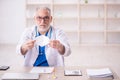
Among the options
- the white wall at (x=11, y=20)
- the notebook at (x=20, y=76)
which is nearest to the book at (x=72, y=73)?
the notebook at (x=20, y=76)

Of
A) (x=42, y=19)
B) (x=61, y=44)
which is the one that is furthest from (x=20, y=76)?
(x=42, y=19)

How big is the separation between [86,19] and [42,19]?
4.95 metres

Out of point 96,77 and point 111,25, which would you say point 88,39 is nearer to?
point 111,25

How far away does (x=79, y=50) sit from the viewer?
243 inches

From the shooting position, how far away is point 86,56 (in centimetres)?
545

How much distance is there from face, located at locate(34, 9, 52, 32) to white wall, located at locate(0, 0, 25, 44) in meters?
→ 4.94

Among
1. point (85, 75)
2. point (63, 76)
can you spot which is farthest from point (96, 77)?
point (63, 76)

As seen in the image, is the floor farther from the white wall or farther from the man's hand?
the man's hand

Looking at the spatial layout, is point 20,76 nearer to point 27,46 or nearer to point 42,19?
point 27,46

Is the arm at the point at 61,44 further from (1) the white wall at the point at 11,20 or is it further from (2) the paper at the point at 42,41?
(1) the white wall at the point at 11,20

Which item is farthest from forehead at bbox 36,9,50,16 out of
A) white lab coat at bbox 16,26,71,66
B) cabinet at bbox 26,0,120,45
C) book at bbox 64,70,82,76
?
cabinet at bbox 26,0,120,45

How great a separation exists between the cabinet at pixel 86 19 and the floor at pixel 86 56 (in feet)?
1.83

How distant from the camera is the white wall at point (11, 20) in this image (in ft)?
23.2

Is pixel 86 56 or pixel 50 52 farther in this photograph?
pixel 86 56
